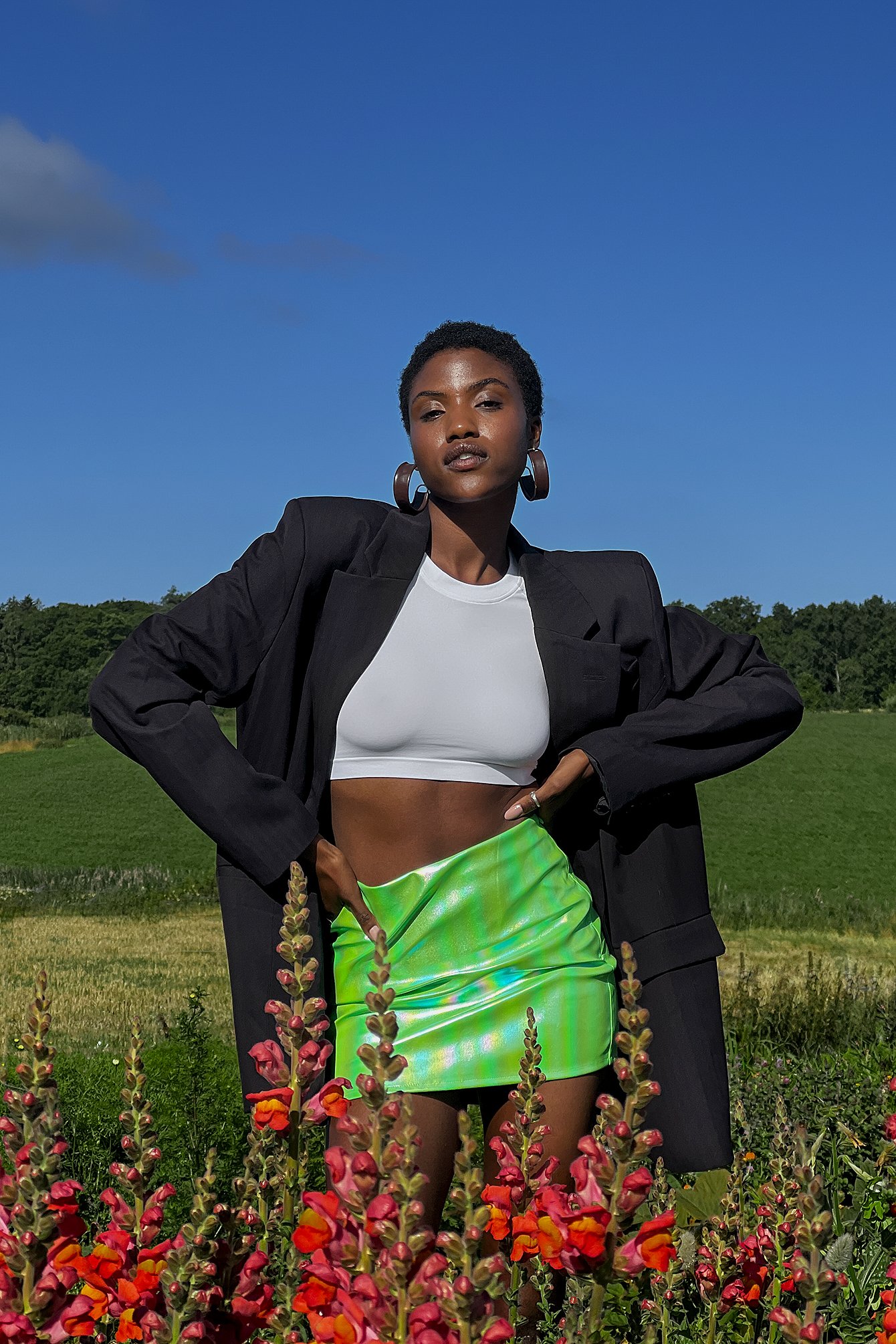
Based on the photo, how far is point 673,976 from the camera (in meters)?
3.24

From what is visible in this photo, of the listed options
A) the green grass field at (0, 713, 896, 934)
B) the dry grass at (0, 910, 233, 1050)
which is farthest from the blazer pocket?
the green grass field at (0, 713, 896, 934)

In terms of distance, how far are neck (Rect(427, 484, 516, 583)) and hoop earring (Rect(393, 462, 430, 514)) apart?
0.04 m

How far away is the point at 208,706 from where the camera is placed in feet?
9.86

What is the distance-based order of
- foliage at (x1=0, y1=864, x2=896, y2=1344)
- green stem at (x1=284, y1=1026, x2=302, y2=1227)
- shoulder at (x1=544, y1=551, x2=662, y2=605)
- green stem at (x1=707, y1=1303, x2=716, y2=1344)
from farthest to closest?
shoulder at (x1=544, y1=551, x2=662, y2=605) → green stem at (x1=707, y1=1303, x2=716, y2=1344) → green stem at (x1=284, y1=1026, x2=302, y2=1227) → foliage at (x1=0, y1=864, x2=896, y2=1344)

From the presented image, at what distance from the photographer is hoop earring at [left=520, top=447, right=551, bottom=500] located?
10.6 feet

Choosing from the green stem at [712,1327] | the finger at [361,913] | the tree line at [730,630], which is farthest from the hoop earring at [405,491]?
the tree line at [730,630]

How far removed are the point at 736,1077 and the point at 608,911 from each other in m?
3.50

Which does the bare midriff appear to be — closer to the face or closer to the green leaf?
the face

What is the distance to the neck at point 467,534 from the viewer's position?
327cm

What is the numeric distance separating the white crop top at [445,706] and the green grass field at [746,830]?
47.3ft

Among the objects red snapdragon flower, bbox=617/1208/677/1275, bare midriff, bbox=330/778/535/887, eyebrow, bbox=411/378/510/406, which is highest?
eyebrow, bbox=411/378/510/406

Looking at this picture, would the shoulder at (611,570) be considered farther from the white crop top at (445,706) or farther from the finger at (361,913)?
the finger at (361,913)

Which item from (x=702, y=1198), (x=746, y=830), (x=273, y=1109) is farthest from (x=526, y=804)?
(x=746, y=830)

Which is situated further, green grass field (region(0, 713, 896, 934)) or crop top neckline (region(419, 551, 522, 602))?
green grass field (region(0, 713, 896, 934))
